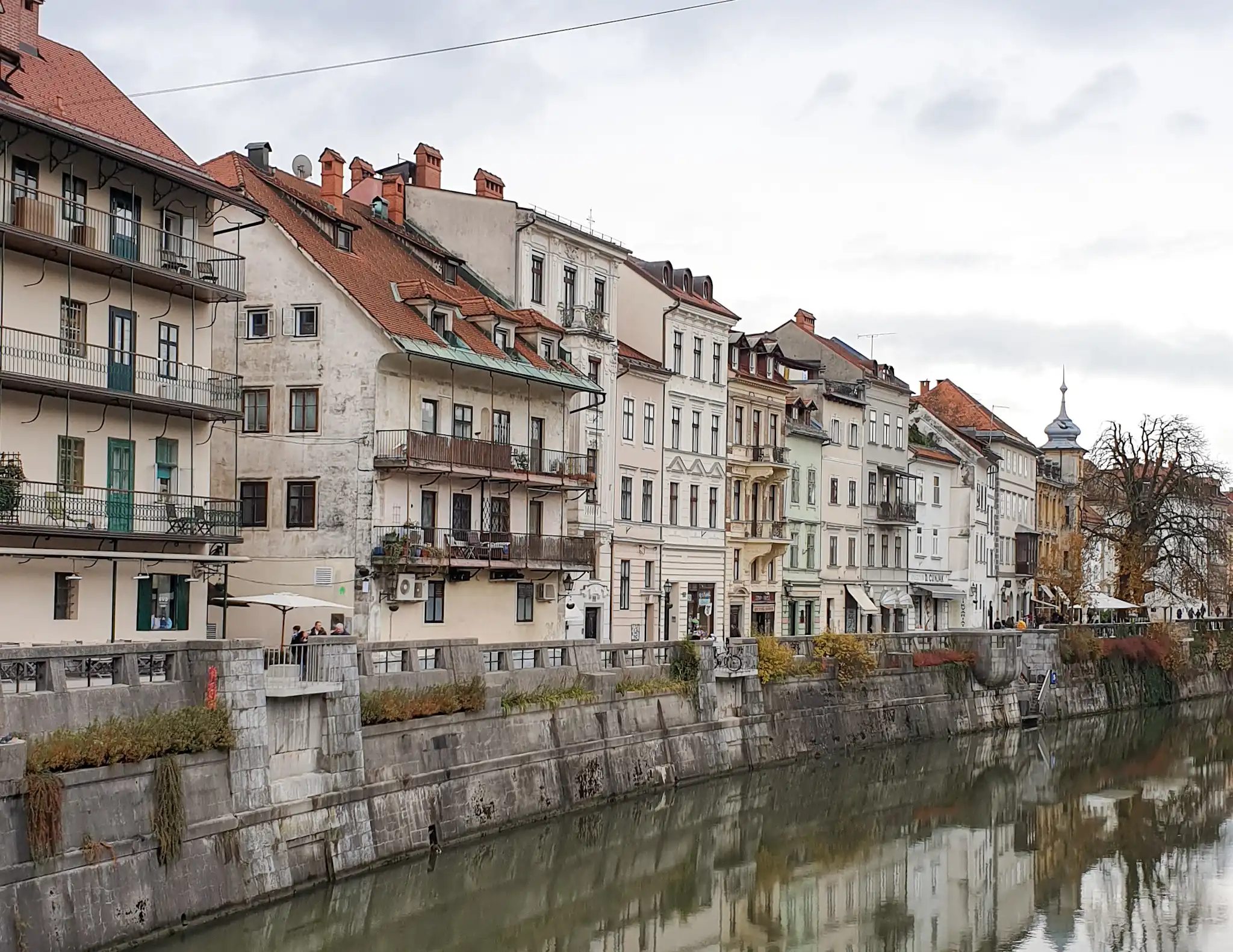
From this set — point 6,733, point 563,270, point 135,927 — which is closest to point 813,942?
point 135,927

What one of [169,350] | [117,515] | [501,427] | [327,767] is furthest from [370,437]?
[327,767]

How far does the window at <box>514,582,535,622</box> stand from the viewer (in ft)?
152

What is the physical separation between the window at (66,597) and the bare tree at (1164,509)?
55.8 metres

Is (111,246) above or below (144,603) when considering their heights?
above

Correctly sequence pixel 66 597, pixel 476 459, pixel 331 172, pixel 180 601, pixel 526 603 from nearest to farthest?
1. pixel 66 597
2. pixel 180 601
3. pixel 476 459
4. pixel 526 603
5. pixel 331 172

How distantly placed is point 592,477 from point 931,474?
36.3m

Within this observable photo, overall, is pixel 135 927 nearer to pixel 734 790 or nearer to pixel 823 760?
pixel 734 790

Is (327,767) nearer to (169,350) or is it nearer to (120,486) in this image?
(120,486)

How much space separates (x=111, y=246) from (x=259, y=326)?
886 centimetres

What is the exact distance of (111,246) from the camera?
33.0 meters

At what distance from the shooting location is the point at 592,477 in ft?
160

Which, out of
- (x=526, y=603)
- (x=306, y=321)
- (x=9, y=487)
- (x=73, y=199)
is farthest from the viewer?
(x=526, y=603)

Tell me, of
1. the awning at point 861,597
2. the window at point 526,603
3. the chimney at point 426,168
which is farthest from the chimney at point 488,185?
the awning at point 861,597

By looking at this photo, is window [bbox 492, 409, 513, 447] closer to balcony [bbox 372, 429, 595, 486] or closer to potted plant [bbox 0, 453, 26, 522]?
balcony [bbox 372, 429, 595, 486]
